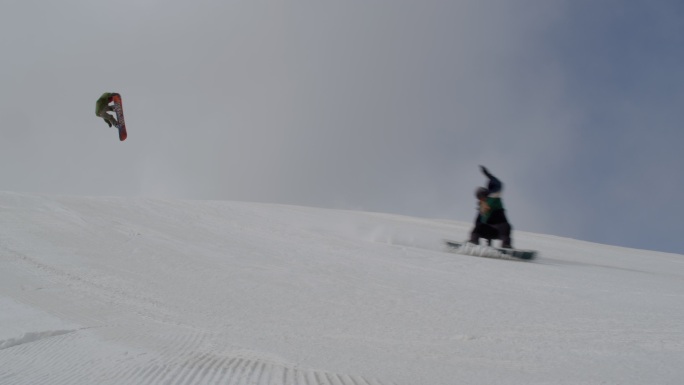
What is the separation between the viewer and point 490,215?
35.5ft

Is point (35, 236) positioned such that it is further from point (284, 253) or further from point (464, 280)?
point (464, 280)

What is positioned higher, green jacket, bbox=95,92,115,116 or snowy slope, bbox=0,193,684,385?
green jacket, bbox=95,92,115,116

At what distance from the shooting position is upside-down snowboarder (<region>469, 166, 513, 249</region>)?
10.8 metres

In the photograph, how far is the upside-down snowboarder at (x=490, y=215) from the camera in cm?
1078

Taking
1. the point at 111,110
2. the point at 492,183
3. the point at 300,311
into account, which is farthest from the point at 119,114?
the point at 300,311

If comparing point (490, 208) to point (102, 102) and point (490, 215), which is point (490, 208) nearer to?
point (490, 215)

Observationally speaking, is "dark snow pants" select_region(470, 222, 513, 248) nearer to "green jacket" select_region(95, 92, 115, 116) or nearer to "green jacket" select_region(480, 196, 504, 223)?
"green jacket" select_region(480, 196, 504, 223)

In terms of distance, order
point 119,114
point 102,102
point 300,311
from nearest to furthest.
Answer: point 300,311 < point 102,102 < point 119,114

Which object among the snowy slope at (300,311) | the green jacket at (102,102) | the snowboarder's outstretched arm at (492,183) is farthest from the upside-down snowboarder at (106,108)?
the snowboarder's outstretched arm at (492,183)

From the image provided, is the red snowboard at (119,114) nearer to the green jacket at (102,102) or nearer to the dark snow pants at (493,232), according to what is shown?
the green jacket at (102,102)

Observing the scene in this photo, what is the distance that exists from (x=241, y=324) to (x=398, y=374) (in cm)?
171

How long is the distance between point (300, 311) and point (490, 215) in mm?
6363

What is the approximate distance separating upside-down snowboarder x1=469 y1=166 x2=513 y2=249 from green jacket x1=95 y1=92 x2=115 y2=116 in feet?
36.6

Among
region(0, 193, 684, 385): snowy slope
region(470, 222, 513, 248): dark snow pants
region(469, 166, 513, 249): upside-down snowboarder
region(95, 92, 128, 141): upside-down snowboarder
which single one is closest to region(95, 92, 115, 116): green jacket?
region(95, 92, 128, 141): upside-down snowboarder
